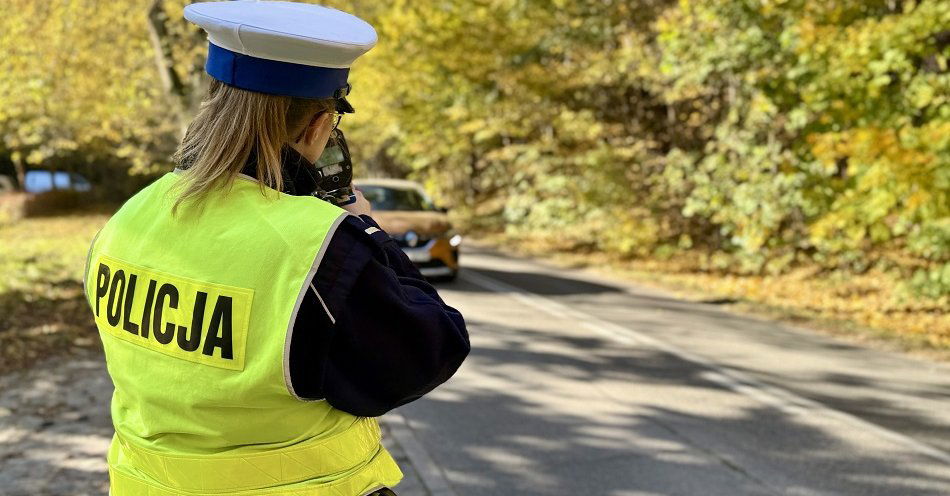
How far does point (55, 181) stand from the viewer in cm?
3541

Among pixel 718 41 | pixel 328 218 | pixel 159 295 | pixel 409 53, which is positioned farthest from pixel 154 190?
pixel 409 53

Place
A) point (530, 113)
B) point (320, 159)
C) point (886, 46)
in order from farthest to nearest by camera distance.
→ point (530, 113) < point (886, 46) < point (320, 159)

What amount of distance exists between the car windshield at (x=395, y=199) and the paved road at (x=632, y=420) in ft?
14.3

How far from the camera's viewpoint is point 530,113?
19.3 m

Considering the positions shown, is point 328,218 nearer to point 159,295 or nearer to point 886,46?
point 159,295

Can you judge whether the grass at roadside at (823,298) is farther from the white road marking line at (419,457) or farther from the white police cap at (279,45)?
the white police cap at (279,45)

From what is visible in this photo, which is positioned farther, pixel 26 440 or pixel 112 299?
pixel 26 440

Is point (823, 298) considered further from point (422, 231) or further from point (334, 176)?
point (334, 176)

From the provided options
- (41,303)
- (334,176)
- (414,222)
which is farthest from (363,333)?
(414,222)

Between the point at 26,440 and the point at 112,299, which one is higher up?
the point at 112,299

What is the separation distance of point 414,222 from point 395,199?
877 millimetres

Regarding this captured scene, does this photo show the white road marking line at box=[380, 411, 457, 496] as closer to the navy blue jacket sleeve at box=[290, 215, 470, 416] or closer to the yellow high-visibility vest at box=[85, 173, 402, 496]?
the yellow high-visibility vest at box=[85, 173, 402, 496]

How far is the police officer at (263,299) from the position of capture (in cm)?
145

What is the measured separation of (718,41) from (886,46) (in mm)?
3893
